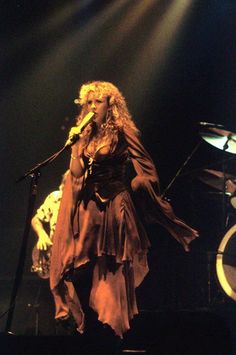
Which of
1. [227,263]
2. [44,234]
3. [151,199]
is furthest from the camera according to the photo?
[44,234]

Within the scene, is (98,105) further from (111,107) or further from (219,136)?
(219,136)

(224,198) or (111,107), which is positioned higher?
(111,107)

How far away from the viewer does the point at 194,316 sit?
2871 millimetres

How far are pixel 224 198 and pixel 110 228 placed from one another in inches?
62.0

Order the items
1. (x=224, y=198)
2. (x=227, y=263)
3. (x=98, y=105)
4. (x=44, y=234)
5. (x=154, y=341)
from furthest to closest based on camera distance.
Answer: (x=44, y=234), (x=224, y=198), (x=227, y=263), (x=98, y=105), (x=154, y=341)

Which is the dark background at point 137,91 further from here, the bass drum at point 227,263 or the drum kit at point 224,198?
the bass drum at point 227,263

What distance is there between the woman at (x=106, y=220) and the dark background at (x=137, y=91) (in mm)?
1545

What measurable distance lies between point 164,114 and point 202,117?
38 cm

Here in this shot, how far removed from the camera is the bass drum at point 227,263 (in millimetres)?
4176

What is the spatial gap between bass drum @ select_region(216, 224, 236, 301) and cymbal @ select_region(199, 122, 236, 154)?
69cm

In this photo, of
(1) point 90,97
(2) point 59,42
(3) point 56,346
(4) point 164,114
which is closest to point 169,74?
(4) point 164,114

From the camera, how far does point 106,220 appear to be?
3.12m

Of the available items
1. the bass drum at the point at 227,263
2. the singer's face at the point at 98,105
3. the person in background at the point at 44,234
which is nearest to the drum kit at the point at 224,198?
the bass drum at the point at 227,263

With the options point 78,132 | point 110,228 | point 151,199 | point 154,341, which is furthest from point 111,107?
point 154,341
